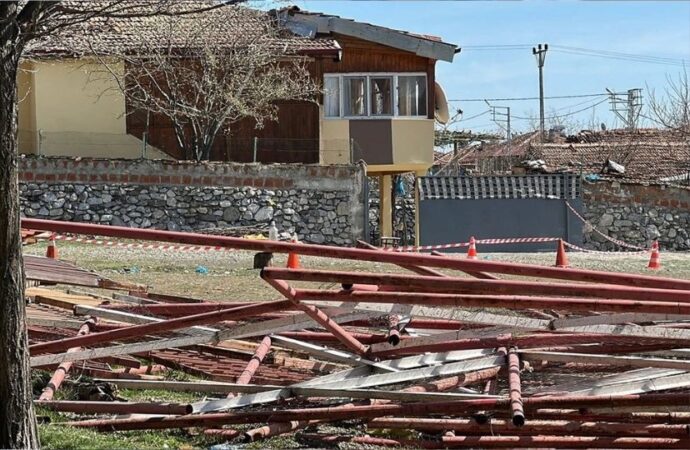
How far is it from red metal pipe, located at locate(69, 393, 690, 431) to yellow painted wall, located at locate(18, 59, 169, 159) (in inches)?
929

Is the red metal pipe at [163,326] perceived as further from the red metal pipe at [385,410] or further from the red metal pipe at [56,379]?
the red metal pipe at [385,410]

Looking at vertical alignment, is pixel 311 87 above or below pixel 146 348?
above

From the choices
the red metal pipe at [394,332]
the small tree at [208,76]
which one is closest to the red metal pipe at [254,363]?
the red metal pipe at [394,332]

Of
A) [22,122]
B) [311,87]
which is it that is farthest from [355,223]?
[22,122]

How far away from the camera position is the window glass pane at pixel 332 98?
30922mm

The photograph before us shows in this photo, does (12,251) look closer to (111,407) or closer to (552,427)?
(111,407)

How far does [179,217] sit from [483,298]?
21336 mm

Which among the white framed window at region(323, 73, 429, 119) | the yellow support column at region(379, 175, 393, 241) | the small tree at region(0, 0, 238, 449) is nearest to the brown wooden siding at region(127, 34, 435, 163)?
the white framed window at region(323, 73, 429, 119)

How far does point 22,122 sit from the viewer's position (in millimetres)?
30062

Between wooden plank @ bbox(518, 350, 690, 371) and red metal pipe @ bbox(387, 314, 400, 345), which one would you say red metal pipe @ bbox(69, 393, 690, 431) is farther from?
red metal pipe @ bbox(387, 314, 400, 345)

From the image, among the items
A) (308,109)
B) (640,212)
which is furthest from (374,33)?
(640,212)

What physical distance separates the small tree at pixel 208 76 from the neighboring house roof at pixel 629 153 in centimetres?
1229

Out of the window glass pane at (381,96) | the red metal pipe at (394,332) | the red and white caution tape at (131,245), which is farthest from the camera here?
the window glass pane at (381,96)

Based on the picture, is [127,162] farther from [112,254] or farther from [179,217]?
[112,254]
